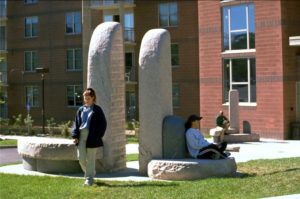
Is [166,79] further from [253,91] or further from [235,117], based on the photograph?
[253,91]

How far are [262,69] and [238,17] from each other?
3.30 meters

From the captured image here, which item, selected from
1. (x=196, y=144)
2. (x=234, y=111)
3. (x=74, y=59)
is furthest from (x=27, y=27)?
(x=196, y=144)

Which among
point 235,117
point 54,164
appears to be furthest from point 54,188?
point 235,117

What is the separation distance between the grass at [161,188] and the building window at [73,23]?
27108 mm

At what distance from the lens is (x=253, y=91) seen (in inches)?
983

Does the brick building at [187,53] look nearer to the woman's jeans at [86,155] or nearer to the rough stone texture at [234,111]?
the rough stone texture at [234,111]

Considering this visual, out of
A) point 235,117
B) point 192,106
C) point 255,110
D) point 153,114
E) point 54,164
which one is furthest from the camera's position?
point 192,106

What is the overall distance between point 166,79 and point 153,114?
0.88m

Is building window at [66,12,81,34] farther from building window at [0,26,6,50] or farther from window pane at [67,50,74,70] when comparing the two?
building window at [0,26,6,50]

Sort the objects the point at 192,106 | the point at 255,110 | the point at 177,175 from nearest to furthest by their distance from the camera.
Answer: the point at 177,175 → the point at 255,110 → the point at 192,106

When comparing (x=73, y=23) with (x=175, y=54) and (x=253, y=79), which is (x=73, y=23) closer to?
(x=175, y=54)

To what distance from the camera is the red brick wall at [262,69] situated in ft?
78.7

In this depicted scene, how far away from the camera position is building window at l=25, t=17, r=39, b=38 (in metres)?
38.2

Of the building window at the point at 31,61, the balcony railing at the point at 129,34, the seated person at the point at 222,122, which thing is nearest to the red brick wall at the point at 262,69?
the seated person at the point at 222,122
